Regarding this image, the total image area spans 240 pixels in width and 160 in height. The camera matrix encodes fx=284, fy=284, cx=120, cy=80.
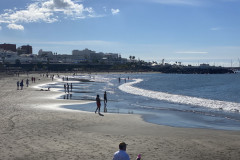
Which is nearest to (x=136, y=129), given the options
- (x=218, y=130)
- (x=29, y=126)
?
(x=218, y=130)

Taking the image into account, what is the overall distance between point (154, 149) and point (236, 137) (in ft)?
16.8

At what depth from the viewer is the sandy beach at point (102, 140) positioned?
1034 centimetres

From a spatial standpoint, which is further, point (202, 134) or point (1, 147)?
point (202, 134)

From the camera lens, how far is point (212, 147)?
38.7ft

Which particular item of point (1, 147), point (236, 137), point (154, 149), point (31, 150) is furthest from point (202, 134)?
point (1, 147)

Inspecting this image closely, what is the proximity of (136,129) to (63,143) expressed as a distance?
195 inches

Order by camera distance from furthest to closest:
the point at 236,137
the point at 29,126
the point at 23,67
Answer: the point at 23,67, the point at 29,126, the point at 236,137

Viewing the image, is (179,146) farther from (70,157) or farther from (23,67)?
(23,67)

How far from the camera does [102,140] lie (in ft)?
41.1

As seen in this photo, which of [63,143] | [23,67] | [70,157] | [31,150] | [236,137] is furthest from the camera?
[23,67]

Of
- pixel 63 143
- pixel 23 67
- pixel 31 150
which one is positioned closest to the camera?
pixel 31 150

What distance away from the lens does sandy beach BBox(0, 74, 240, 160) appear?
10336 mm

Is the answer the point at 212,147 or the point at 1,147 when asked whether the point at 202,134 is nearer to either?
the point at 212,147

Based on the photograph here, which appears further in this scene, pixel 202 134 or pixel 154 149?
pixel 202 134
